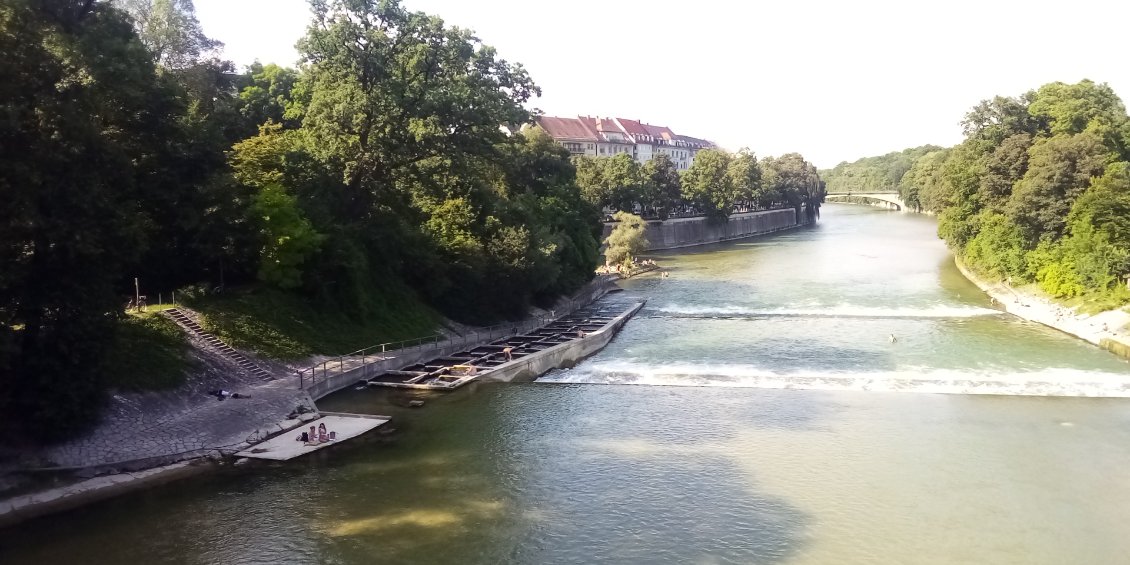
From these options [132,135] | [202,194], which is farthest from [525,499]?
[132,135]

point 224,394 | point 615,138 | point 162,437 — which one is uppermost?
point 615,138

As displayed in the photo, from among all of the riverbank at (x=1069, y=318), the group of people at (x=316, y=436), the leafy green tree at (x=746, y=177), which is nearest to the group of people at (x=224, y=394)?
the group of people at (x=316, y=436)

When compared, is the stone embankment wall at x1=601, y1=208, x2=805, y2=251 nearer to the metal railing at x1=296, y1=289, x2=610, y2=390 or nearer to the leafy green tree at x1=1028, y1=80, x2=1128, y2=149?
the leafy green tree at x1=1028, y1=80, x2=1128, y2=149

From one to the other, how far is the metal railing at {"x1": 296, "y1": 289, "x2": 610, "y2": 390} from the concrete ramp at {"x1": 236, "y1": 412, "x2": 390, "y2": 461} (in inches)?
122

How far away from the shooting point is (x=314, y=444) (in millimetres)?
25578

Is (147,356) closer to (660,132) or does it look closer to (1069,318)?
(1069,318)

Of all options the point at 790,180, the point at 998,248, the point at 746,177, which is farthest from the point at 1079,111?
the point at 790,180

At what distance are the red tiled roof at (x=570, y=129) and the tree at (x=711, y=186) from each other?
33.6 m

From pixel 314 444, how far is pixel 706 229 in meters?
98.7

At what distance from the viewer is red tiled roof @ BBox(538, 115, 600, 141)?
145 metres

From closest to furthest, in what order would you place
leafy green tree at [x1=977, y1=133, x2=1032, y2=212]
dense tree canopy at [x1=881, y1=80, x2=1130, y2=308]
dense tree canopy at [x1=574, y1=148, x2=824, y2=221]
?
dense tree canopy at [x1=881, y1=80, x2=1130, y2=308] → leafy green tree at [x1=977, y1=133, x2=1032, y2=212] → dense tree canopy at [x1=574, y1=148, x2=824, y2=221]

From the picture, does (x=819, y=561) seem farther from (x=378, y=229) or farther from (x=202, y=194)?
(x=378, y=229)

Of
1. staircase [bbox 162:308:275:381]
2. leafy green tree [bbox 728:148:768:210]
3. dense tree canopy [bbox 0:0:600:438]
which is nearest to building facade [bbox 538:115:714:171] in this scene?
leafy green tree [bbox 728:148:768:210]

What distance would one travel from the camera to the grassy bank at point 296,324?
105 feet
